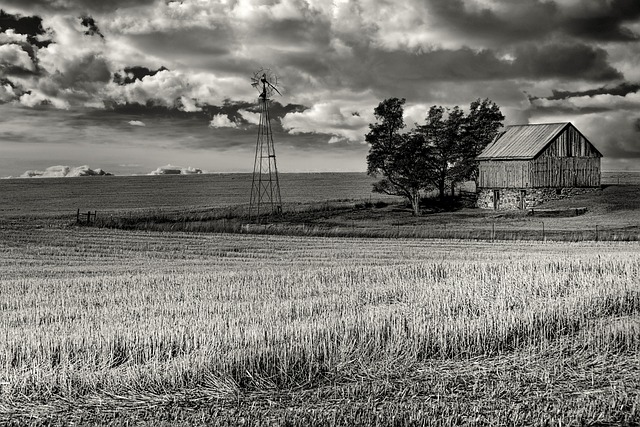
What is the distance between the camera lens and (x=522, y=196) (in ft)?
228

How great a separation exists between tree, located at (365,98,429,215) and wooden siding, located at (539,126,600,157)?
43.3 ft

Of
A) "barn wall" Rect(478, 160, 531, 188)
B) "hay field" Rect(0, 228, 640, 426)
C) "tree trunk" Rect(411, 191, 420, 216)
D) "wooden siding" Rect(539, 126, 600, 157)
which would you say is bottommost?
"hay field" Rect(0, 228, 640, 426)

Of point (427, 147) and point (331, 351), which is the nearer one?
point (331, 351)

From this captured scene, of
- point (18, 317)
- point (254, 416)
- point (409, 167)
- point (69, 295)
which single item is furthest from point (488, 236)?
point (254, 416)

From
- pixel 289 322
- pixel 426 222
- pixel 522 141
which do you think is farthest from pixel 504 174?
pixel 289 322

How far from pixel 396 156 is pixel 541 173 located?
1537 centimetres

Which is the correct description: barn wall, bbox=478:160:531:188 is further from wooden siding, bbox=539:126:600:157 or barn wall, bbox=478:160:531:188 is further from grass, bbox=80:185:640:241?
grass, bbox=80:185:640:241

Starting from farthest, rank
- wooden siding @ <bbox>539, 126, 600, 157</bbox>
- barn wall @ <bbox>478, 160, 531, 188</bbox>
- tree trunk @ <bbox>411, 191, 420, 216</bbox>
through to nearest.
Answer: tree trunk @ <bbox>411, 191, 420, 216</bbox>, wooden siding @ <bbox>539, 126, 600, 157</bbox>, barn wall @ <bbox>478, 160, 531, 188</bbox>

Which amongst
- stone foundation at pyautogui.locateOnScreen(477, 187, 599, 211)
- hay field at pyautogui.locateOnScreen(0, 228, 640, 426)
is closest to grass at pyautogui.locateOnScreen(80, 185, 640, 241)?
stone foundation at pyautogui.locateOnScreen(477, 187, 599, 211)

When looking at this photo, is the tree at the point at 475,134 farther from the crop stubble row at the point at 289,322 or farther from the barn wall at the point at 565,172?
the crop stubble row at the point at 289,322

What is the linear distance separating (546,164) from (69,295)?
60.2 meters

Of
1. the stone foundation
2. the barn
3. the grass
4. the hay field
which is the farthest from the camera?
the stone foundation

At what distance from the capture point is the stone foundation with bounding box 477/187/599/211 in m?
68.8

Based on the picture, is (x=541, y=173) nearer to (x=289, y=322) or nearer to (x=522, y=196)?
(x=522, y=196)
